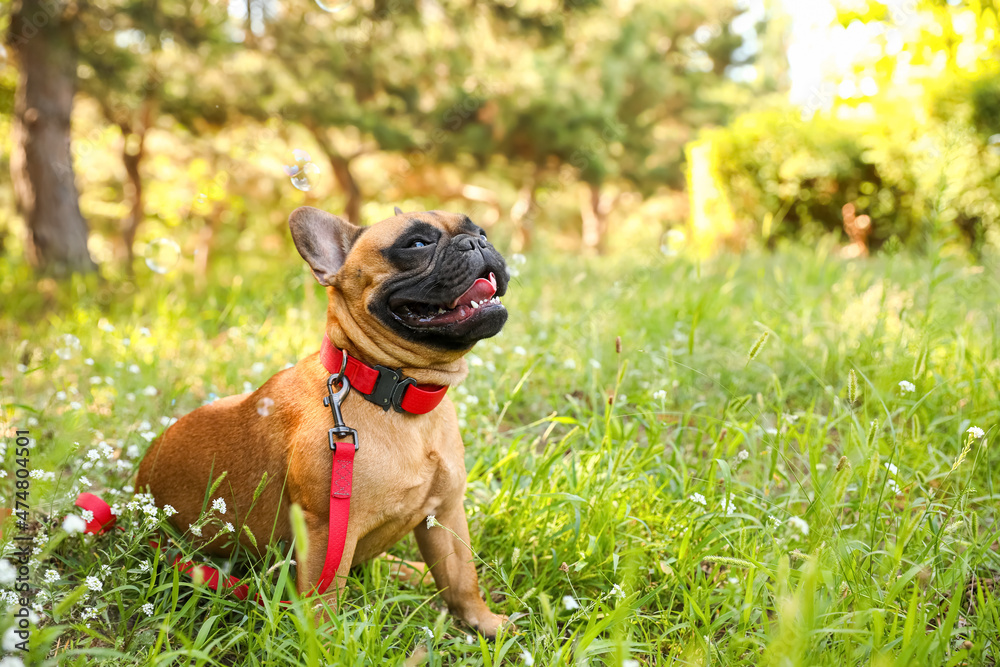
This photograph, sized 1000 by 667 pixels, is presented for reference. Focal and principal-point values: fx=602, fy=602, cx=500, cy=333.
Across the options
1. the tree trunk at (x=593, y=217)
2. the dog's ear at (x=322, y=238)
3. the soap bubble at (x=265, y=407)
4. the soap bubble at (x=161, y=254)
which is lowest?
the tree trunk at (x=593, y=217)

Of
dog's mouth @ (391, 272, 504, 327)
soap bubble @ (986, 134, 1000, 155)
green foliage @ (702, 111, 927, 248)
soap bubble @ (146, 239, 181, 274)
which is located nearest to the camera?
dog's mouth @ (391, 272, 504, 327)

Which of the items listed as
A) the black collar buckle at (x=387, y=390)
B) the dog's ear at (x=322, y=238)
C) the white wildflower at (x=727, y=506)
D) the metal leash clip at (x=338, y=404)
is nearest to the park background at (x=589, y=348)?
the white wildflower at (x=727, y=506)

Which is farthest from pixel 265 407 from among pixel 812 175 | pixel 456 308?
pixel 812 175

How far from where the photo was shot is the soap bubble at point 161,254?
388 cm

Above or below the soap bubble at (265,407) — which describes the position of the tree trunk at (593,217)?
below

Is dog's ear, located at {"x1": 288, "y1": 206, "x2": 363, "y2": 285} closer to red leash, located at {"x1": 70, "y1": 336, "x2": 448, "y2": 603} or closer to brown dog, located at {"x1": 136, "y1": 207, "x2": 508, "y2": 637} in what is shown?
brown dog, located at {"x1": 136, "y1": 207, "x2": 508, "y2": 637}

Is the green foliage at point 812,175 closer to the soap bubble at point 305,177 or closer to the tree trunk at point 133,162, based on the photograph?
the soap bubble at point 305,177

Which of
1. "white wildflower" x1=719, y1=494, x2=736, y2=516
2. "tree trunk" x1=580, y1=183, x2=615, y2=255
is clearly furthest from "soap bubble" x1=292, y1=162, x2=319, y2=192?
"tree trunk" x1=580, y1=183, x2=615, y2=255

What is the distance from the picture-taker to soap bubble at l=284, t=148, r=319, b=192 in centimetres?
307

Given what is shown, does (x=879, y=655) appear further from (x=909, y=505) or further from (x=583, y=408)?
(x=583, y=408)

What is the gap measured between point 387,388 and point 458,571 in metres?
0.76

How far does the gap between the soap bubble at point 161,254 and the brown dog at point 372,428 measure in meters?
1.89

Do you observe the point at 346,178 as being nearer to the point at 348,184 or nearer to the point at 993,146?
the point at 348,184

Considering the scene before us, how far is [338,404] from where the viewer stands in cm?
203
